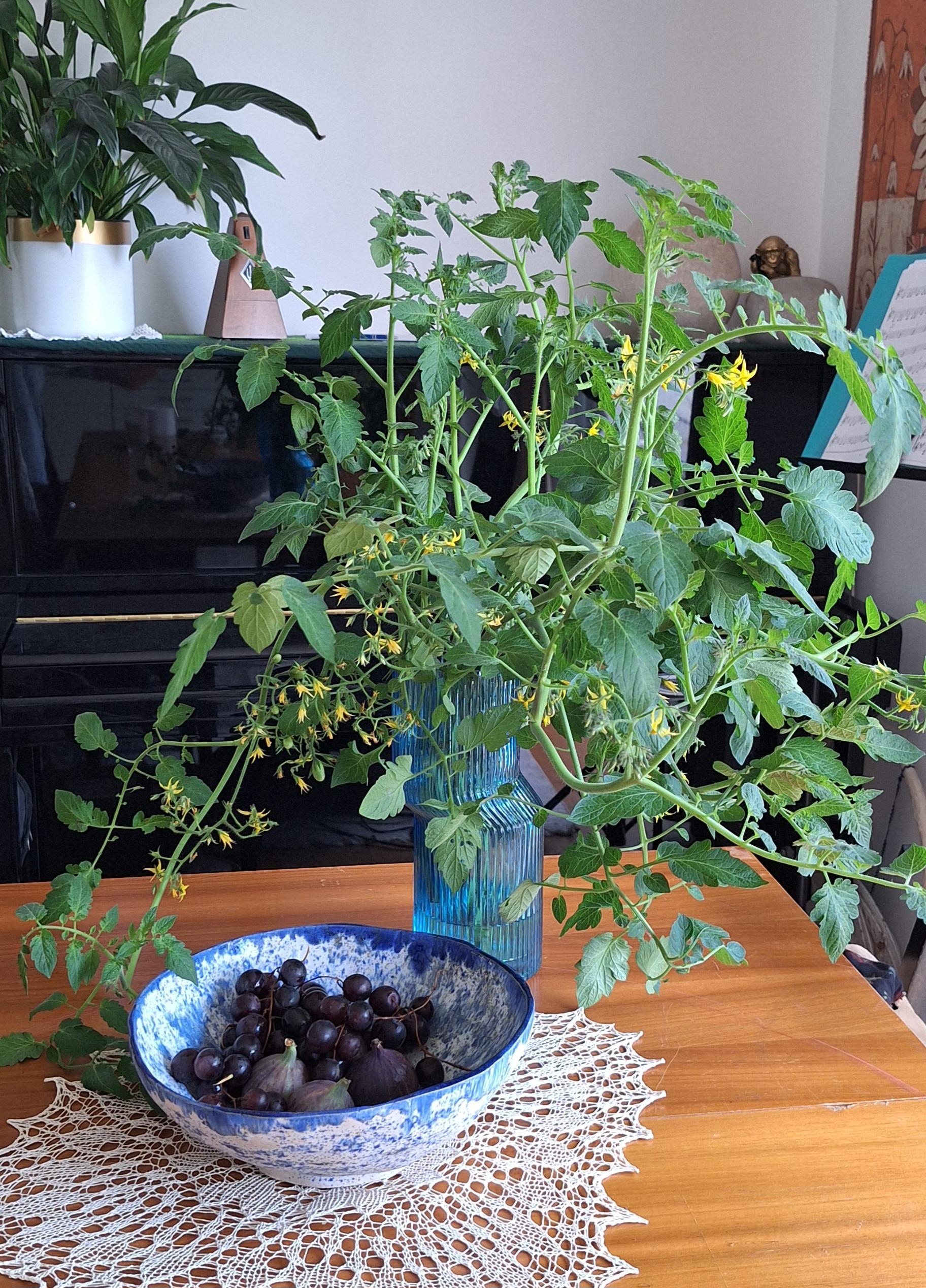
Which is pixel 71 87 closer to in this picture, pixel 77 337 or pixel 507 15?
pixel 77 337

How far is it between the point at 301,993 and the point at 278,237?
2.21 m

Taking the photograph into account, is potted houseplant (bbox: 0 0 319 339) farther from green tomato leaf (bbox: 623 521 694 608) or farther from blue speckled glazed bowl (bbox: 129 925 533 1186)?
green tomato leaf (bbox: 623 521 694 608)

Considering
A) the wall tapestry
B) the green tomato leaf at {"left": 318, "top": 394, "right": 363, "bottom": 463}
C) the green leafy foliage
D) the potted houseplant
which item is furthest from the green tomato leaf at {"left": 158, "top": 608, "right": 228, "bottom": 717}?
the wall tapestry

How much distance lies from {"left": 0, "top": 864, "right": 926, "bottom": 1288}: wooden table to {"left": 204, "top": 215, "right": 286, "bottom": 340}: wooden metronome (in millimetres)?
1405

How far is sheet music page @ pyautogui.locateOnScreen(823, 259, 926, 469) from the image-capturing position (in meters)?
1.81

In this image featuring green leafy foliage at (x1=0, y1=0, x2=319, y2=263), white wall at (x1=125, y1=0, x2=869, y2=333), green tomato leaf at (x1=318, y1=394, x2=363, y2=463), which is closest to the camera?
green tomato leaf at (x1=318, y1=394, x2=363, y2=463)

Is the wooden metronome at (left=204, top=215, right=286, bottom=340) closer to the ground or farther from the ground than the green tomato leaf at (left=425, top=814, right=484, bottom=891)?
farther from the ground

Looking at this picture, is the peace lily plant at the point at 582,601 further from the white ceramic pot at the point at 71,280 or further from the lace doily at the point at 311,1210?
the white ceramic pot at the point at 71,280

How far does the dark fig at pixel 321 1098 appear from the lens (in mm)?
678

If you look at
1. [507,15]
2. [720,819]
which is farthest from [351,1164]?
[507,15]

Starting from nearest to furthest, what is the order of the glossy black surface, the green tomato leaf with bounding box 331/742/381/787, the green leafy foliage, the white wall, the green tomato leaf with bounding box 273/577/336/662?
the green tomato leaf with bounding box 273/577/336/662 < the green tomato leaf with bounding box 331/742/381/787 < the green leafy foliage < the glossy black surface < the white wall

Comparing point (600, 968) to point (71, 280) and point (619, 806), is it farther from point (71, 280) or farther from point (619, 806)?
point (71, 280)

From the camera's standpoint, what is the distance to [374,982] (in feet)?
2.90

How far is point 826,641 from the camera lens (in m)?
0.81
